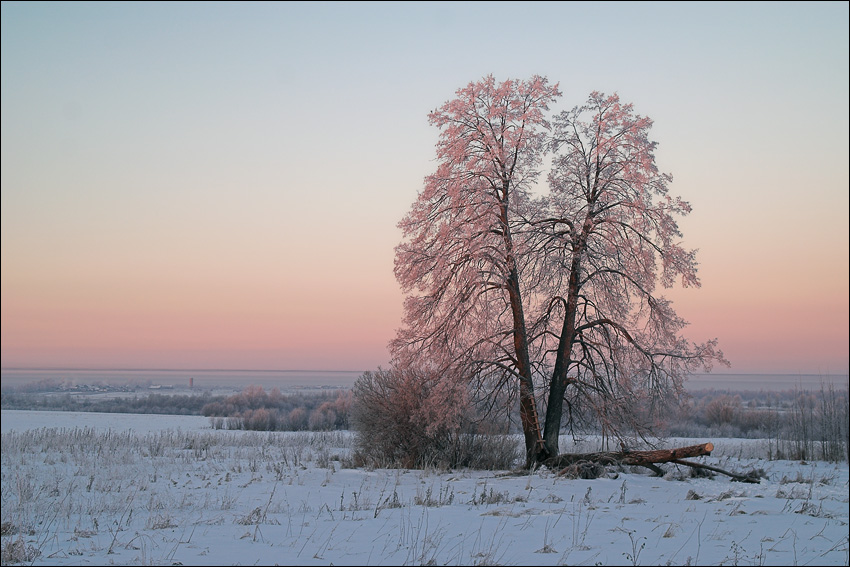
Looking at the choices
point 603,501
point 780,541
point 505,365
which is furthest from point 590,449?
point 780,541

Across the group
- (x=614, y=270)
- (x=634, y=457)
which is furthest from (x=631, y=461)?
(x=614, y=270)

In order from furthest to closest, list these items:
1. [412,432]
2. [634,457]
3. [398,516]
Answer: [412,432] → [634,457] → [398,516]

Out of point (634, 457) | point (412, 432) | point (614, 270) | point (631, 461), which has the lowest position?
point (631, 461)

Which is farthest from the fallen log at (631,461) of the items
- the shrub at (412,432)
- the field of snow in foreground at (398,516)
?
the shrub at (412,432)

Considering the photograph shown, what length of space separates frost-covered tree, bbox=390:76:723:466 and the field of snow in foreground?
2489 millimetres

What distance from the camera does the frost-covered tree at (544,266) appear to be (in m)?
15.2

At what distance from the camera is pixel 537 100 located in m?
16.0

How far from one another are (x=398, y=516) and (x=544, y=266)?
8.55 metres

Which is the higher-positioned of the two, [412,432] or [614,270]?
[614,270]

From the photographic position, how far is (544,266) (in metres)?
15.8

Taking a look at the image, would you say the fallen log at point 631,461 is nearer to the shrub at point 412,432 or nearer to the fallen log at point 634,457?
the fallen log at point 634,457

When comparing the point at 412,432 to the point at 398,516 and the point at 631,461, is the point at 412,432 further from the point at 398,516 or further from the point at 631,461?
the point at 398,516

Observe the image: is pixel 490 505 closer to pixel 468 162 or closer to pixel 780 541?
pixel 780 541

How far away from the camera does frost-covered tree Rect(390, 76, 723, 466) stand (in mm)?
15203
